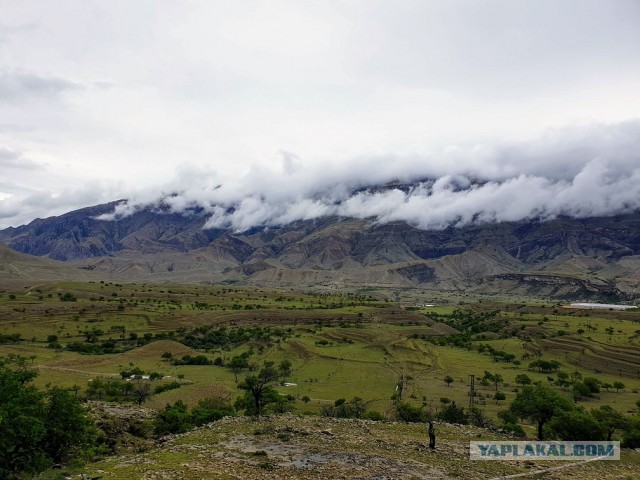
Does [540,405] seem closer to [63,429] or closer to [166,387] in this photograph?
[63,429]

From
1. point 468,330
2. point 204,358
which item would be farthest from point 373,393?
point 468,330

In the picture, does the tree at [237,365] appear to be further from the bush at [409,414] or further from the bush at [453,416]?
the bush at [453,416]

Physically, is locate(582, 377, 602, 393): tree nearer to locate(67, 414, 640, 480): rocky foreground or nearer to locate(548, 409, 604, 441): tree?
locate(548, 409, 604, 441): tree

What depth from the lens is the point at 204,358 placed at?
345 ft

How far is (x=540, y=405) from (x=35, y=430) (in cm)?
4632

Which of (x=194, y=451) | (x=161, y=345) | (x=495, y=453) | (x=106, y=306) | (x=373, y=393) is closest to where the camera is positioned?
(x=194, y=451)

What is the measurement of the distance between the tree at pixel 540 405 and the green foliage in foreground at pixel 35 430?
42559 millimetres

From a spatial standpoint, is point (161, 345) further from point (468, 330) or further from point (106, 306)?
point (468, 330)

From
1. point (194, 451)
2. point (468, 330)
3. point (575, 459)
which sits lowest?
point (468, 330)

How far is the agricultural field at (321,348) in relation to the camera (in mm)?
81125

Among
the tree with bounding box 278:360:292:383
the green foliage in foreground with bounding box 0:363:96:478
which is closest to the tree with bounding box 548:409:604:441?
the green foliage in foreground with bounding box 0:363:96:478

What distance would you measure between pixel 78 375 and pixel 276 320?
3572 inches

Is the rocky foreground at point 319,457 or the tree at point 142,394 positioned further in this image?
the tree at point 142,394

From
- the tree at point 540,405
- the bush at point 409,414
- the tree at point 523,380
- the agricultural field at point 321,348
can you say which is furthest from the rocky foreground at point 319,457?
the tree at point 523,380
